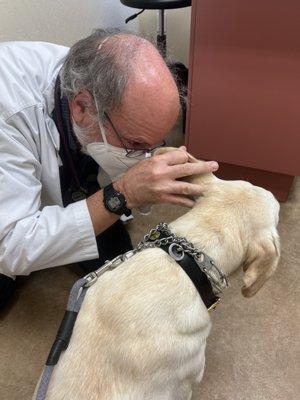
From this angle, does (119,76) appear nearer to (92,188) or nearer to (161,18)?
(92,188)

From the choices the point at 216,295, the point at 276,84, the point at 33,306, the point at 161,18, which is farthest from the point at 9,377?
the point at 161,18

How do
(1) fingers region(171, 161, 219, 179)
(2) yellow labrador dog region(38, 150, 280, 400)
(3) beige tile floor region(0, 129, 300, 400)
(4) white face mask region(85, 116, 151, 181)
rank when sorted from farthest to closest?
(3) beige tile floor region(0, 129, 300, 400), (4) white face mask region(85, 116, 151, 181), (1) fingers region(171, 161, 219, 179), (2) yellow labrador dog region(38, 150, 280, 400)

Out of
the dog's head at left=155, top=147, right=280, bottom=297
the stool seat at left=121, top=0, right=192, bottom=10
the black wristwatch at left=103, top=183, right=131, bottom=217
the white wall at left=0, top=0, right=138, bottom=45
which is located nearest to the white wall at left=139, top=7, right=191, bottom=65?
the white wall at left=0, top=0, right=138, bottom=45

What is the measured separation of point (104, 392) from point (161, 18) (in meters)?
2.06

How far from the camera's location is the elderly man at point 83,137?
3.51ft

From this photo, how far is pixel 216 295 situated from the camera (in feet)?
2.89

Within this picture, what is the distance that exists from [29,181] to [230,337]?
89cm

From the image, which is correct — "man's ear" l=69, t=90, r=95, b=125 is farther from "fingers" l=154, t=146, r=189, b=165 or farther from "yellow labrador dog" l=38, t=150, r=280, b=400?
"yellow labrador dog" l=38, t=150, r=280, b=400

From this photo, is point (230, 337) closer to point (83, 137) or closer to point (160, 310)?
point (160, 310)

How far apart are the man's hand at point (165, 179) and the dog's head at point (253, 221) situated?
0.27 ft

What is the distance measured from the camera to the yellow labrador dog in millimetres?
787

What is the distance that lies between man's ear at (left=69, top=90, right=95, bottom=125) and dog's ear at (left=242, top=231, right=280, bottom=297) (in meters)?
0.61

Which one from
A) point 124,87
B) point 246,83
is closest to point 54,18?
point 246,83

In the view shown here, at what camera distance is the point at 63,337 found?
851mm
